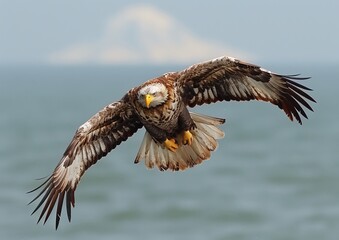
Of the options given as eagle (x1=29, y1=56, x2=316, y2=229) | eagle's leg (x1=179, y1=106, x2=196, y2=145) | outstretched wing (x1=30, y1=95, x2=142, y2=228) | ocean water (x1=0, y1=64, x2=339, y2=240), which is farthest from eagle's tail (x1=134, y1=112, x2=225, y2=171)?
ocean water (x1=0, y1=64, x2=339, y2=240)

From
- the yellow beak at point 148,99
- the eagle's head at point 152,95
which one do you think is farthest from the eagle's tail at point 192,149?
the yellow beak at point 148,99

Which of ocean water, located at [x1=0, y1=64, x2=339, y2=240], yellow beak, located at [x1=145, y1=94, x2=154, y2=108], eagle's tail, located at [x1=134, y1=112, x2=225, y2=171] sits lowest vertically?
eagle's tail, located at [x1=134, y1=112, x2=225, y2=171]

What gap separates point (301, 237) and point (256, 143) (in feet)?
121

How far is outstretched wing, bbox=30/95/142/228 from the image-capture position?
11266 millimetres

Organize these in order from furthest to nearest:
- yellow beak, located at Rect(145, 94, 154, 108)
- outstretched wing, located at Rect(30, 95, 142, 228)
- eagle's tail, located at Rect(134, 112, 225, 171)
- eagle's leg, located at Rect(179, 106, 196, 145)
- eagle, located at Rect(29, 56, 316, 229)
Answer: eagle's tail, located at Rect(134, 112, 225, 171) → outstretched wing, located at Rect(30, 95, 142, 228) → eagle's leg, located at Rect(179, 106, 196, 145) → eagle, located at Rect(29, 56, 316, 229) → yellow beak, located at Rect(145, 94, 154, 108)

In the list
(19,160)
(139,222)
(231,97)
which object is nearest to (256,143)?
(19,160)

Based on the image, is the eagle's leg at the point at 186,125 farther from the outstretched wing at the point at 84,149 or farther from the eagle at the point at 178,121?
the outstretched wing at the point at 84,149

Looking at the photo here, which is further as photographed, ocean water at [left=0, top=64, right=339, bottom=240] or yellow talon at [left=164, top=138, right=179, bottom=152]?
ocean water at [left=0, top=64, right=339, bottom=240]

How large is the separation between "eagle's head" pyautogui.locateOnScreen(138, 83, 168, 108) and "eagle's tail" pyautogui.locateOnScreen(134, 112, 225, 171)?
49.2 inches

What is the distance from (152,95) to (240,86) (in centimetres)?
140

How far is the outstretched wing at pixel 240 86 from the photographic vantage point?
11.1 meters

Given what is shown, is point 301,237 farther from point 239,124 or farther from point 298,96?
point 239,124

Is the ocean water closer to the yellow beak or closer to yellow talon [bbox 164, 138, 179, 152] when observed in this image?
yellow talon [bbox 164, 138, 179, 152]

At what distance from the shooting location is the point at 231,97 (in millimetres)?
11445
